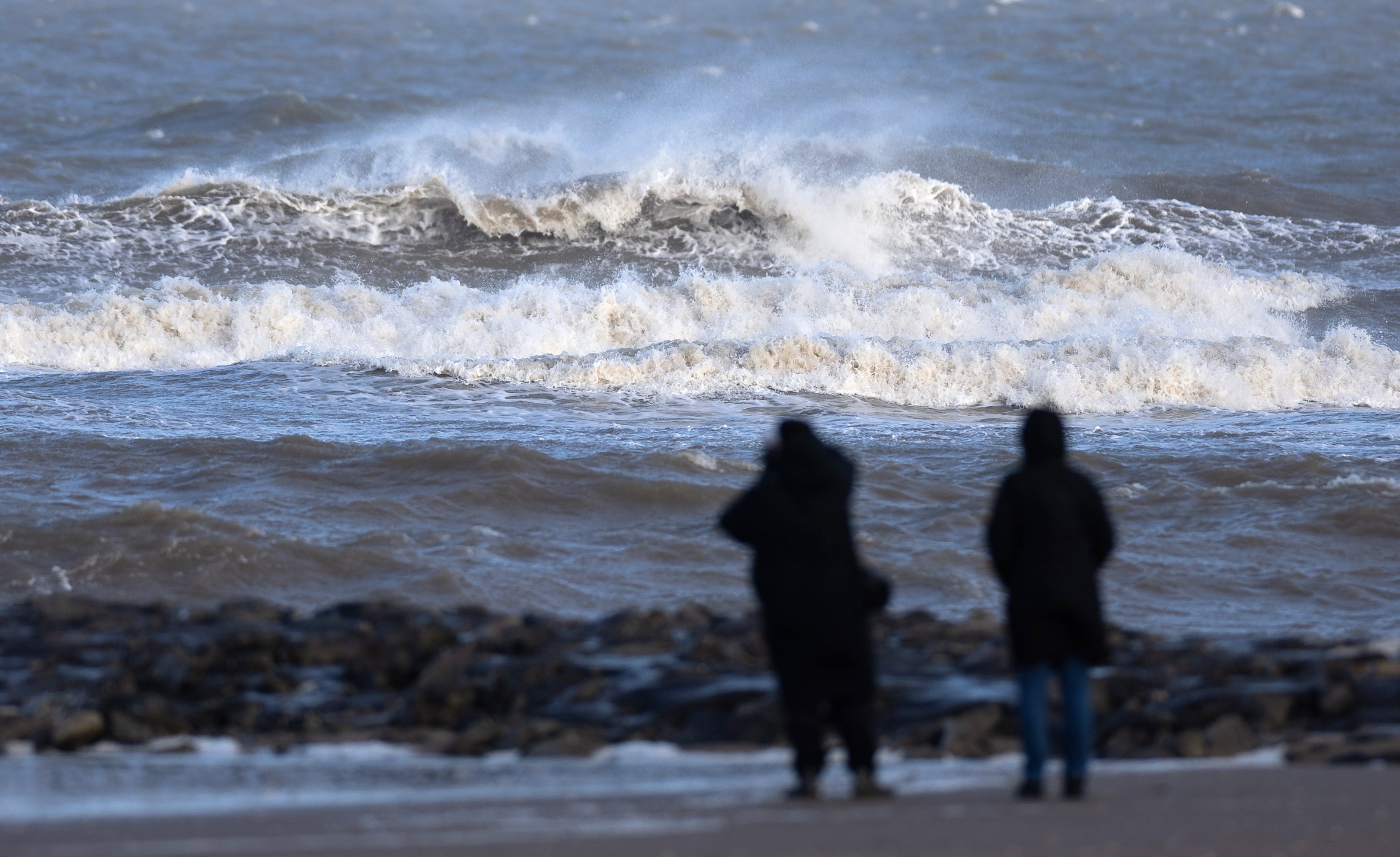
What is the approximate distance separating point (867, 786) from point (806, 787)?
0.19m

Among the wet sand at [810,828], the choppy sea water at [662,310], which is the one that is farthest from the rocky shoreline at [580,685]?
the choppy sea water at [662,310]

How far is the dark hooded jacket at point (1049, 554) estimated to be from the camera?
5020 mm

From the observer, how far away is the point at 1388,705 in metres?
6.23

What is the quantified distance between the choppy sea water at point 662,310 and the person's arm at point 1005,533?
154 inches

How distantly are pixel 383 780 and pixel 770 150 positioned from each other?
22533 mm

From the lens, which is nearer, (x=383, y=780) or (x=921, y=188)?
(x=383, y=780)

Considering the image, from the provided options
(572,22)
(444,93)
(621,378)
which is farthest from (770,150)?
(572,22)

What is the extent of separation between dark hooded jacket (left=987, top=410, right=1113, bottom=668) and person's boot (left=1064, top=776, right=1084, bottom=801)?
39cm

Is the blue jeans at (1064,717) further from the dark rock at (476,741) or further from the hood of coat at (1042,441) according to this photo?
the dark rock at (476,741)

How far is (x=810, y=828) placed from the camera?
474 cm

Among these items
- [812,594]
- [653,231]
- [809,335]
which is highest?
[653,231]

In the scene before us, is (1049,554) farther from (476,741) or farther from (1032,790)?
(476,741)

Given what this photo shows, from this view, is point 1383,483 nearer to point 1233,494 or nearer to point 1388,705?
point 1233,494

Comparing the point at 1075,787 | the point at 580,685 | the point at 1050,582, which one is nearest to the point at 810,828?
the point at 1075,787
